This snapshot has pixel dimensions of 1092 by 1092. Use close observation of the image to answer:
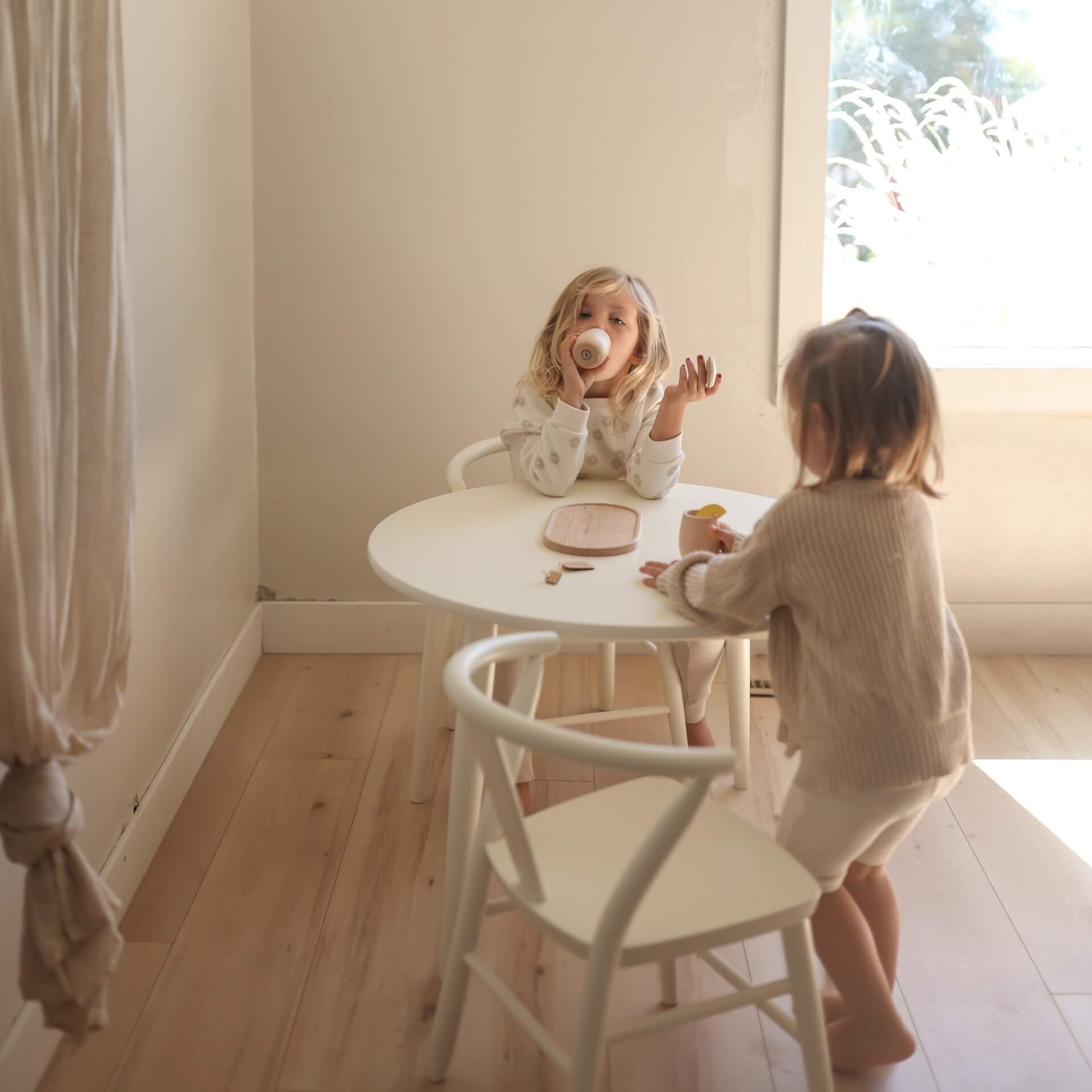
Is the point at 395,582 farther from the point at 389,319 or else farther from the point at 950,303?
the point at 950,303

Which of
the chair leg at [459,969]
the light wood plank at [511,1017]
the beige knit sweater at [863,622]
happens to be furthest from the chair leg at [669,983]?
the beige knit sweater at [863,622]

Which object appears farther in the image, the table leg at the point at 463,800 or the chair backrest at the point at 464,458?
the chair backrest at the point at 464,458

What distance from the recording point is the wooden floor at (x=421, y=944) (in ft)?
5.09

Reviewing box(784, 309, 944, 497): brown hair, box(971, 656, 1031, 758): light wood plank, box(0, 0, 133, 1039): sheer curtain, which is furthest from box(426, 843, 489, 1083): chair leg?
box(971, 656, 1031, 758): light wood plank

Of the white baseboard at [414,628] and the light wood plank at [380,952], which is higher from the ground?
the white baseboard at [414,628]

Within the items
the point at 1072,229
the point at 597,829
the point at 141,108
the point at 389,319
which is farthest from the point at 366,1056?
the point at 1072,229

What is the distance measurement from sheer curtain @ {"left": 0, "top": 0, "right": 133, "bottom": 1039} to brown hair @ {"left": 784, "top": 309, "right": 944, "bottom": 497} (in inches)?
31.3

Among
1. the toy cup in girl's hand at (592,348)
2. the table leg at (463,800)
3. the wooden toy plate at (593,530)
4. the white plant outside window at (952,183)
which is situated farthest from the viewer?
the white plant outside window at (952,183)

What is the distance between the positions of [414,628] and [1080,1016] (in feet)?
5.73

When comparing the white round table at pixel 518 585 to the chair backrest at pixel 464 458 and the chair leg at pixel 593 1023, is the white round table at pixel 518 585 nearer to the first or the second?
the chair backrest at pixel 464 458

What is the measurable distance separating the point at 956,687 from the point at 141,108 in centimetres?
157

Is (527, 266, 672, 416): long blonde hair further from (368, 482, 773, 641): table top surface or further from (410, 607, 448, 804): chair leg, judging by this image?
(410, 607, 448, 804): chair leg

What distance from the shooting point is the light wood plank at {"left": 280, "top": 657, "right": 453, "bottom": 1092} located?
1.55 metres

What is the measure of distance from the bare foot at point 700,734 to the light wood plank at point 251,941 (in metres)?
0.67
